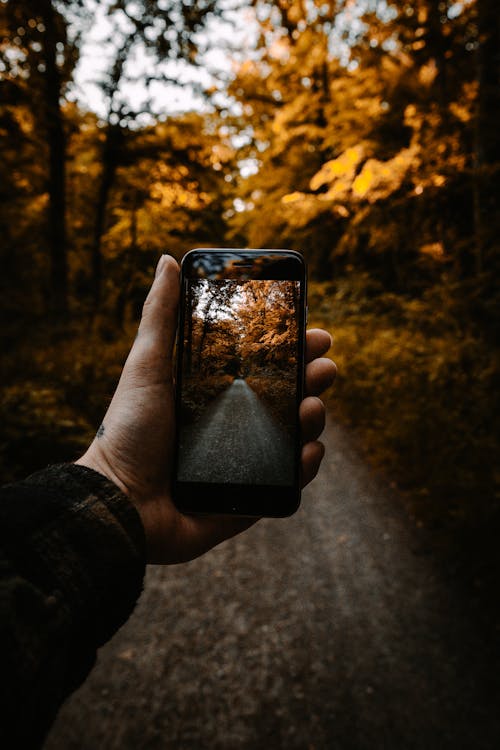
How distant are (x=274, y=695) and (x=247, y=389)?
92.4 inches

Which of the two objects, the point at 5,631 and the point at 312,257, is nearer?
the point at 5,631

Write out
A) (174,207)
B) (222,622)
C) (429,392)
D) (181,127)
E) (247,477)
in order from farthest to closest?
(174,207), (181,127), (429,392), (222,622), (247,477)

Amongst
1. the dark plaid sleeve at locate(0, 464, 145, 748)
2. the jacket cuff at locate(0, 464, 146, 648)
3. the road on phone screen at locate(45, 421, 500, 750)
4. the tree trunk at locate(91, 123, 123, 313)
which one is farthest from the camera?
the tree trunk at locate(91, 123, 123, 313)

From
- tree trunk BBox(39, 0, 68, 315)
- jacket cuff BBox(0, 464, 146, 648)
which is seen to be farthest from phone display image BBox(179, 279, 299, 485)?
tree trunk BBox(39, 0, 68, 315)

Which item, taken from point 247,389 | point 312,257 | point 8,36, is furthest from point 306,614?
point 312,257

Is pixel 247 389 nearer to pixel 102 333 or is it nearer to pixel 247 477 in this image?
pixel 247 477

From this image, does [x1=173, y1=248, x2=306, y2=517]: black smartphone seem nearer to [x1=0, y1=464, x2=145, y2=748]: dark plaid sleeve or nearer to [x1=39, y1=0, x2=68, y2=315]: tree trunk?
[x1=0, y1=464, x2=145, y2=748]: dark plaid sleeve

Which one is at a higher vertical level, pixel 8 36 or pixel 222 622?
pixel 8 36

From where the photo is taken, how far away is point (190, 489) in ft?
5.50

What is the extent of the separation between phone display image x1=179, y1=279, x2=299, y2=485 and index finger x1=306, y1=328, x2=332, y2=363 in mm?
158

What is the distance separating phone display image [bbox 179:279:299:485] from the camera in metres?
1.68

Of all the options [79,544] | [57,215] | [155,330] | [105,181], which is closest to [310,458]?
[155,330]

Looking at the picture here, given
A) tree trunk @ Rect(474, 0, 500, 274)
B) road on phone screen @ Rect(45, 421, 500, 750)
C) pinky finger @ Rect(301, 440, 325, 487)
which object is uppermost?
tree trunk @ Rect(474, 0, 500, 274)

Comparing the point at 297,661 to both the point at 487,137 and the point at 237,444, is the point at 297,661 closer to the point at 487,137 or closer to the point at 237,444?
the point at 237,444
